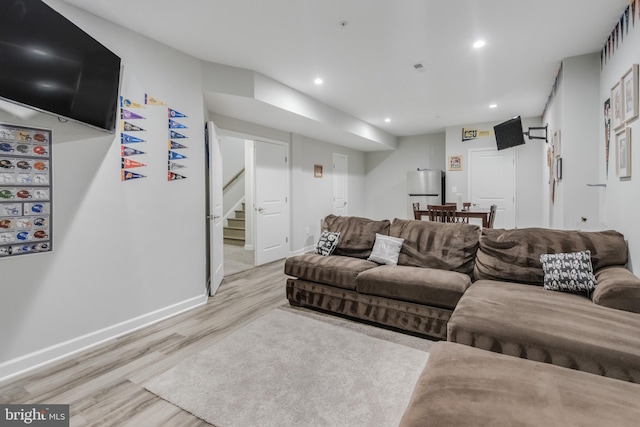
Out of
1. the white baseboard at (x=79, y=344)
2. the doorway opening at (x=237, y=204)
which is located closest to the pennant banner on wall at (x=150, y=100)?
the white baseboard at (x=79, y=344)

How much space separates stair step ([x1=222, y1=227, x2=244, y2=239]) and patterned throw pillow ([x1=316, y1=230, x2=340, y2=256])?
12.6 feet

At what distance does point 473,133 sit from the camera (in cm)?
645

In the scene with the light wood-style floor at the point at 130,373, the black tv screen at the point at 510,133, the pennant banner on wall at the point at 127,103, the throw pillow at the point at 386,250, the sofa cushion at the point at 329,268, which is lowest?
the light wood-style floor at the point at 130,373

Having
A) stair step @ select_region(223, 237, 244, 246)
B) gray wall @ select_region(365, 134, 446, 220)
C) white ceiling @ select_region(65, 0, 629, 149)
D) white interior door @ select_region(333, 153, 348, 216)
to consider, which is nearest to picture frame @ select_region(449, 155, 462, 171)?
gray wall @ select_region(365, 134, 446, 220)

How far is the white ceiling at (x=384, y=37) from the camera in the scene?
240 cm

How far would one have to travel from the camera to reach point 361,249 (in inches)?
135

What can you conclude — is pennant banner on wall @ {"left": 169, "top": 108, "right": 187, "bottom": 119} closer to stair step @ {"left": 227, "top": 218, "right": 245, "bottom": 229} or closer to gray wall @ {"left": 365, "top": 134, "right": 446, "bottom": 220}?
stair step @ {"left": 227, "top": 218, "right": 245, "bottom": 229}

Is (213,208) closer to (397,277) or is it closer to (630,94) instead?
(397,277)

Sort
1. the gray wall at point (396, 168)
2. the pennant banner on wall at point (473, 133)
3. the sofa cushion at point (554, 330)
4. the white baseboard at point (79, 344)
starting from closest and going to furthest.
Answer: the sofa cushion at point (554, 330)
the white baseboard at point (79, 344)
the pennant banner on wall at point (473, 133)
the gray wall at point (396, 168)

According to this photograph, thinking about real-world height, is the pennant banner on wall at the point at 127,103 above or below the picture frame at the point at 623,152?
above

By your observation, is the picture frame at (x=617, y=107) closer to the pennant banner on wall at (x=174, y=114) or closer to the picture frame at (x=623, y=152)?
the picture frame at (x=623, y=152)

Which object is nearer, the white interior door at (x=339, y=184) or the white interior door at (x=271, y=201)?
the white interior door at (x=271, y=201)

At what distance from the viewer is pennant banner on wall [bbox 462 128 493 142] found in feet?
20.7

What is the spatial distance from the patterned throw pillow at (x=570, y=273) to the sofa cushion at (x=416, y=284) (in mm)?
583
